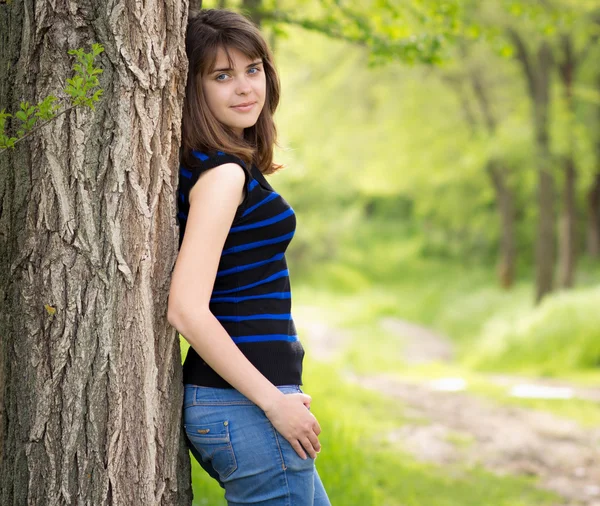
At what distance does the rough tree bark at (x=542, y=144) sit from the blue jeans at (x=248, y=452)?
1197 cm

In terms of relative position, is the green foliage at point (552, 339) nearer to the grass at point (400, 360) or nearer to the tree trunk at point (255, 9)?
the grass at point (400, 360)

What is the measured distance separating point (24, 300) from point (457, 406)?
A: 655 centimetres

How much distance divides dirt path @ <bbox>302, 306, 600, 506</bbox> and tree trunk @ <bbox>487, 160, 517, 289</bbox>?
10.4 metres

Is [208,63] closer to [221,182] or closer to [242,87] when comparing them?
[242,87]

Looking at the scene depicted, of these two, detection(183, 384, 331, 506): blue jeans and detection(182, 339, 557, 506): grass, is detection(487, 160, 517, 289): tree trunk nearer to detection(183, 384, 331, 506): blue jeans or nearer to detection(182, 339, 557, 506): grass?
detection(182, 339, 557, 506): grass

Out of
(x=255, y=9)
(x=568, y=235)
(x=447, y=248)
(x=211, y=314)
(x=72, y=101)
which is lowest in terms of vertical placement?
(x=447, y=248)

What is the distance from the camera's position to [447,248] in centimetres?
2753

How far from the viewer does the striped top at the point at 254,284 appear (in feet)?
6.75

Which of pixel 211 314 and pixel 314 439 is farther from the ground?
pixel 211 314

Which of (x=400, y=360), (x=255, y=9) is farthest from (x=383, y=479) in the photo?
(x=400, y=360)

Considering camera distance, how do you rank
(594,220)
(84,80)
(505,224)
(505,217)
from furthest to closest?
(594,220) < (505,224) < (505,217) < (84,80)

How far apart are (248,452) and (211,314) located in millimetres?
400

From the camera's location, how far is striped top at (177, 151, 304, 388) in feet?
6.75

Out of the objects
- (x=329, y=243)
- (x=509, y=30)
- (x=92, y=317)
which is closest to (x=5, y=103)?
(x=92, y=317)
